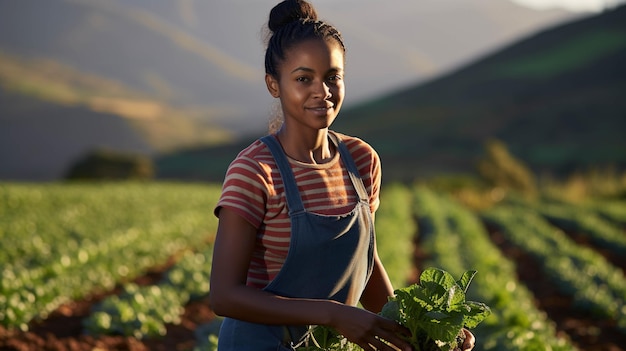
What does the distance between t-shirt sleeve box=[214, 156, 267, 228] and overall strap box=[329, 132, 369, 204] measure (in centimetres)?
33

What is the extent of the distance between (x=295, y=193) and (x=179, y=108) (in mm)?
186460

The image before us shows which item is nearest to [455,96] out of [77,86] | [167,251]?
[167,251]

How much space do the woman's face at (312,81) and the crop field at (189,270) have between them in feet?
6.89

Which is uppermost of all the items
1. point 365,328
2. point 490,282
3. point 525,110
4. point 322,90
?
point 525,110

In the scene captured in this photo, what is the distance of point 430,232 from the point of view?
46.9 feet

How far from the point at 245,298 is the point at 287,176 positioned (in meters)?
0.35

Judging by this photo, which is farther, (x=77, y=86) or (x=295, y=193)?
(x=77, y=86)

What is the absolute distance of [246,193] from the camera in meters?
2.10

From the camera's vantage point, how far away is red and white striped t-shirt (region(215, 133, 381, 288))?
211cm

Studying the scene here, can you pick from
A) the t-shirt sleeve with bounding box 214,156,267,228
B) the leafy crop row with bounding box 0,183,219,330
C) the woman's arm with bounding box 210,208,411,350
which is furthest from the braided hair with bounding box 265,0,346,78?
the leafy crop row with bounding box 0,183,219,330

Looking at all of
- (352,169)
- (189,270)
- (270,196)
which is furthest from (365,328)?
(189,270)

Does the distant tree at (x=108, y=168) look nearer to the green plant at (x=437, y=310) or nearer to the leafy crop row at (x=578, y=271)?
the leafy crop row at (x=578, y=271)

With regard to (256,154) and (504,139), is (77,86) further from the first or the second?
(256,154)

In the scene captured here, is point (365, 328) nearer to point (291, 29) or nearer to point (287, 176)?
point (287, 176)
